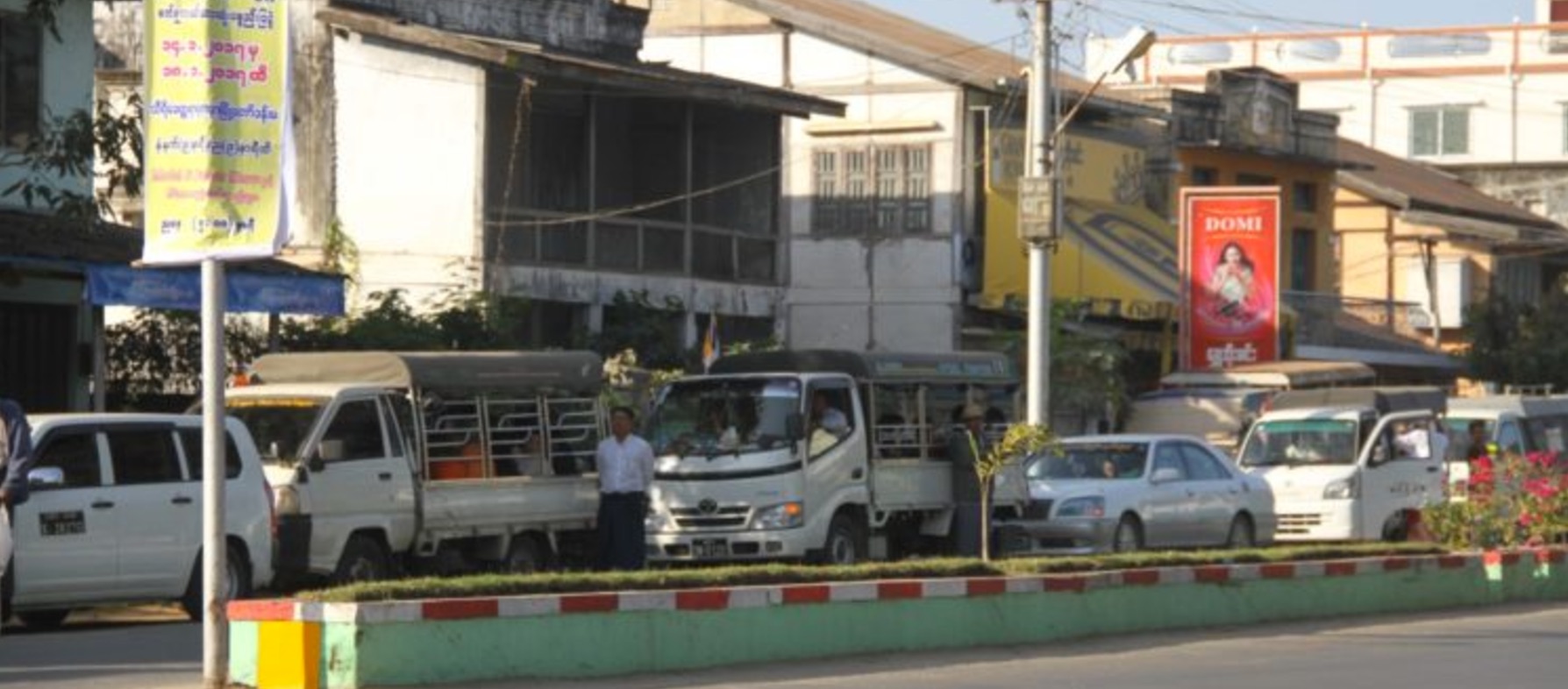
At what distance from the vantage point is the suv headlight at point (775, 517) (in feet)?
87.6

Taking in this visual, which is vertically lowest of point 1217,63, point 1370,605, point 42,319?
point 1370,605

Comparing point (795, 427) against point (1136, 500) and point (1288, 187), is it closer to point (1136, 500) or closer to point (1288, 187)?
point (1136, 500)

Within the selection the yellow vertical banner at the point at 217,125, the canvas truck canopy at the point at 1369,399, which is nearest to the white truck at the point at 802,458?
the canvas truck canopy at the point at 1369,399

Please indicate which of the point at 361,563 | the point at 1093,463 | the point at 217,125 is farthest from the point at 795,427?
the point at 217,125

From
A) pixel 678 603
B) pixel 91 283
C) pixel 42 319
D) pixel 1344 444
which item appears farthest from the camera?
pixel 1344 444

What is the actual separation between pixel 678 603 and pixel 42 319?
1472cm

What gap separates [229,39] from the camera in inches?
613

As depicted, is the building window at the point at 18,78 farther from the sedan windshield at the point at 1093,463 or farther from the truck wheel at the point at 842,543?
the sedan windshield at the point at 1093,463

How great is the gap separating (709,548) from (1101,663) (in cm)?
757

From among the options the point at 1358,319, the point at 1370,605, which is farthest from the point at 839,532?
the point at 1358,319

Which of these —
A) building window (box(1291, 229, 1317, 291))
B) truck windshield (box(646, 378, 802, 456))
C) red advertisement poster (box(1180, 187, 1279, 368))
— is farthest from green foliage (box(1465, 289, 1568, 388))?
truck windshield (box(646, 378, 802, 456))

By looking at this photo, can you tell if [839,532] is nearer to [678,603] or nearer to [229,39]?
[678,603]

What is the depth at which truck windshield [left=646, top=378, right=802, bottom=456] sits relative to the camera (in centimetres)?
2705

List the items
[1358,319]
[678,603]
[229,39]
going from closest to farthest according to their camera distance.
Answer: [229,39] → [678,603] → [1358,319]
